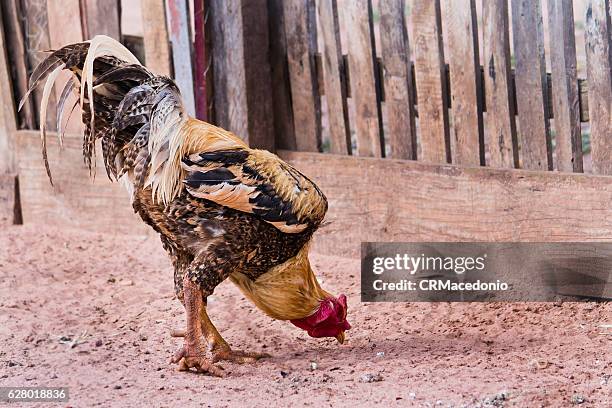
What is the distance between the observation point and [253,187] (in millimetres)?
4938

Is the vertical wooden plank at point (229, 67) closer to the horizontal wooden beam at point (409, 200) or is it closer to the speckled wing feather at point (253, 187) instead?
the horizontal wooden beam at point (409, 200)

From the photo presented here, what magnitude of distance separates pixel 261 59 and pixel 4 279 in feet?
7.89

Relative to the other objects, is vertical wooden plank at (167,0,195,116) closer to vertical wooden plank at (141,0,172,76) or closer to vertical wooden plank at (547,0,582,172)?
vertical wooden plank at (141,0,172,76)

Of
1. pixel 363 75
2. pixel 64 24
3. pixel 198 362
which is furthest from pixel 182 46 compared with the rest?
pixel 198 362

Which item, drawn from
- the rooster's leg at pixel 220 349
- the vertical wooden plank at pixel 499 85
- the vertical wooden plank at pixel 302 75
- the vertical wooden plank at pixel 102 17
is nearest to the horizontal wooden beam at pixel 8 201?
the vertical wooden plank at pixel 102 17

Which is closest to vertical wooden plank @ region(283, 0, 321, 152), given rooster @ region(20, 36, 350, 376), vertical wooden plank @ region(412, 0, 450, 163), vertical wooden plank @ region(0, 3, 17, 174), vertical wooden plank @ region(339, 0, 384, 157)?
vertical wooden plank @ region(339, 0, 384, 157)

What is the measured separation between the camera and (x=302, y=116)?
6.71 metres

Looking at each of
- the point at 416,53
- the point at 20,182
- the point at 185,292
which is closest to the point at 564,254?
the point at 416,53

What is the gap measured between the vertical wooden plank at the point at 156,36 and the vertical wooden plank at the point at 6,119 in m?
1.31

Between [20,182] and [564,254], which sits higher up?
[20,182]

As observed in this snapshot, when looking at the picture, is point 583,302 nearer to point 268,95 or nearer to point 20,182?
point 268,95

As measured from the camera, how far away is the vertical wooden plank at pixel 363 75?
20.5ft

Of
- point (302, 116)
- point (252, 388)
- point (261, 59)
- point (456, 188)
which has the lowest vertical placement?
point (252, 388)

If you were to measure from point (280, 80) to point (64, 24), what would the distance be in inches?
70.7
